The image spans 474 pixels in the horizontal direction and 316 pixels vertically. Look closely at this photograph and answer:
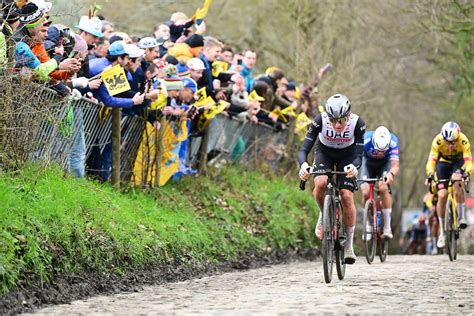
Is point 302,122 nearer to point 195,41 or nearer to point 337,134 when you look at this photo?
point 195,41

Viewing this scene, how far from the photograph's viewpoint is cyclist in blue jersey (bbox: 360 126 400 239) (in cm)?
1723

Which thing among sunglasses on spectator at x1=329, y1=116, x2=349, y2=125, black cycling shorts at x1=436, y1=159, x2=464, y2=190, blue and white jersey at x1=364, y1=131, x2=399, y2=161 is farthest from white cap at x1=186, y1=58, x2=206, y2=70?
black cycling shorts at x1=436, y1=159, x2=464, y2=190

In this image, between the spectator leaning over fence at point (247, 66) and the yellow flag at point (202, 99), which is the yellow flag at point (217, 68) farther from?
the spectator leaning over fence at point (247, 66)

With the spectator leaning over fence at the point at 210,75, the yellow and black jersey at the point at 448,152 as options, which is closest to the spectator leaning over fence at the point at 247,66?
the spectator leaning over fence at the point at 210,75

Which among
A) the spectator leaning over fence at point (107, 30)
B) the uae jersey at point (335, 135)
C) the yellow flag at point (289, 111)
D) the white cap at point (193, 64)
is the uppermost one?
the spectator leaning over fence at point (107, 30)

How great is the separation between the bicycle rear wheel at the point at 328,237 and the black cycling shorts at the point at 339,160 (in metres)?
0.55

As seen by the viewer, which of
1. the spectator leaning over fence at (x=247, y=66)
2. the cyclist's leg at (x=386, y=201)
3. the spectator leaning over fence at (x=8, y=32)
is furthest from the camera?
the spectator leaning over fence at (x=247, y=66)

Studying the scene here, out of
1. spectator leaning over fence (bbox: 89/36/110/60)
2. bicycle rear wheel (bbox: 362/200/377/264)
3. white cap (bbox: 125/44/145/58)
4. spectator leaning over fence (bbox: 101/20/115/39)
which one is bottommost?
bicycle rear wheel (bbox: 362/200/377/264)

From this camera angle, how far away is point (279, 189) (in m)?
21.0

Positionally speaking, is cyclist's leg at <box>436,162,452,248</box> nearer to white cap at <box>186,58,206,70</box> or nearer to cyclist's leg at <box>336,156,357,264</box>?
white cap at <box>186,58,206,70</box>

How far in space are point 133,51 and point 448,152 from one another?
264 inches

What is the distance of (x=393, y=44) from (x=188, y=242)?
18.0 meters

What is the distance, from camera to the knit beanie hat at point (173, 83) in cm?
1538

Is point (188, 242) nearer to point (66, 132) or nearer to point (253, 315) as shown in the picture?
point (66, 132)
